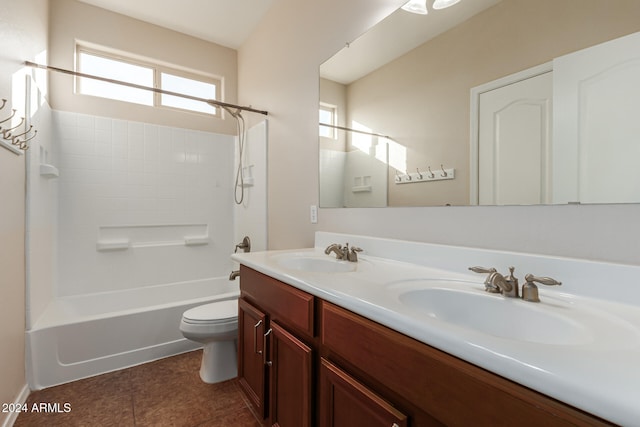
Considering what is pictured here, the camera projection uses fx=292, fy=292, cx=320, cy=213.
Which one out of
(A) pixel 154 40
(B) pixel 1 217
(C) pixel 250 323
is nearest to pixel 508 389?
(C) pixel 250 323

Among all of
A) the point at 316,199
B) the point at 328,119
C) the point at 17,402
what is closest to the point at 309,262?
the point at 316,199

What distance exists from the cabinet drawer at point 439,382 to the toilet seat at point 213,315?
3.90 ft

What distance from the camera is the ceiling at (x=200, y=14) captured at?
2.52 meters

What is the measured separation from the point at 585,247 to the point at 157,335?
2522mm

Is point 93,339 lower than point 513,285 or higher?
lower

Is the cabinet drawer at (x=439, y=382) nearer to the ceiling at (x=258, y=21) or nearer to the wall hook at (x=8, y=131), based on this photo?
the ceiling at (x=258, y=21)

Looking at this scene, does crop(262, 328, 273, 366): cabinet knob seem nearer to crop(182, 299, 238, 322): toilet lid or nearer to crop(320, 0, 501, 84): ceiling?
crop(182, 299, 238, 322): toilet lid

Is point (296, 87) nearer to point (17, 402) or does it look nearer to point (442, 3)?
point (442, 3)

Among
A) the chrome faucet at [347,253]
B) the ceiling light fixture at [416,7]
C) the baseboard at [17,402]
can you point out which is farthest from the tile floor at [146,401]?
the ceiling light fixture at [416,7]

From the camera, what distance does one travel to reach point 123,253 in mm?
2750

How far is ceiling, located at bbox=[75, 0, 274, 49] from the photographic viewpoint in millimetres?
2523

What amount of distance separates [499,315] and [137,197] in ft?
10.0

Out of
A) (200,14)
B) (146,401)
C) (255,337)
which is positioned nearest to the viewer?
(255,337)

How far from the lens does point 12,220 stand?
158 cm
